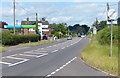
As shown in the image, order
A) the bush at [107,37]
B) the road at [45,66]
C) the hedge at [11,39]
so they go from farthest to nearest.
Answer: the hedge at [11,39], the bush at [107,37], the road at [45,66]

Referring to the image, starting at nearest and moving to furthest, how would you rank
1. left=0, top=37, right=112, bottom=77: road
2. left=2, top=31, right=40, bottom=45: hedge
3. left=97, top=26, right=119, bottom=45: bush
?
1. left=0, top=37, right=112, bottom=77: road
2. left=97, top=26, right=119, bottom=45: bush
3. left=2, top=31, right=40, bottom=45: hedge

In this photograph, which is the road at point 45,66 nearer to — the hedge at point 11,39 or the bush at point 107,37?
the bush at point 107,37

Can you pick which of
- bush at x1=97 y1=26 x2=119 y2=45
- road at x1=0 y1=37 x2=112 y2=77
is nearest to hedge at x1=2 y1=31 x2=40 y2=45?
bush at x1=97 y1=26 x2=119 y2=45

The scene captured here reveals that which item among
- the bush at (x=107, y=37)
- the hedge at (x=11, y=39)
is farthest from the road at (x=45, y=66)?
the hedge at (x=11, y=39)

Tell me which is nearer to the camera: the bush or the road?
the road

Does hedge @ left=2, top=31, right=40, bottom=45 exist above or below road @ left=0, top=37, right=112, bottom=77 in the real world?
above

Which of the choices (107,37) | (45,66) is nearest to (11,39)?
(107,37)

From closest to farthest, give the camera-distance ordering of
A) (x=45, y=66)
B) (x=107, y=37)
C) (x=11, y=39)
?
(x=45, y=66) → (x=107, y=37) → (x=11, y=39)

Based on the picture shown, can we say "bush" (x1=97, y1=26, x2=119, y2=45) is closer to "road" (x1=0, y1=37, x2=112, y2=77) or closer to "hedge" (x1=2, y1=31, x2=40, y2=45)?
"road" (x1=0, y1=37, x2=112, y2=77)

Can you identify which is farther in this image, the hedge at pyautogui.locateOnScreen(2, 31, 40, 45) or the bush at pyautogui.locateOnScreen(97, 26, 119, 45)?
the hedge at pyautogui.locateOnScreen(2, 31, 40, 45)

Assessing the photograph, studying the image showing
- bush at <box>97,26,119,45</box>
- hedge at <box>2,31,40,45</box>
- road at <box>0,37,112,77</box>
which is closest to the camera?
road at <box>0,37,112,77</box>

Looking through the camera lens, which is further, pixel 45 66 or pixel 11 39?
pixel 11 39

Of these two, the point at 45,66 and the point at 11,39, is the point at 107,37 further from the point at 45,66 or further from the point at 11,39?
the point at 45,66

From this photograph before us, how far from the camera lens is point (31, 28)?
102250mm
